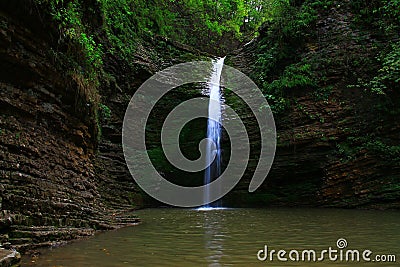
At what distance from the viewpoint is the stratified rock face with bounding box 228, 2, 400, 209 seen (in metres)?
11.6

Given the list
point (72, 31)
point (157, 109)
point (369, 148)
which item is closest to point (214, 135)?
point (157, 109)

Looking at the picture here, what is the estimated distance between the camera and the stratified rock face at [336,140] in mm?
11625

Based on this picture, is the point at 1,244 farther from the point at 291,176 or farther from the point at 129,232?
the point at 291,176

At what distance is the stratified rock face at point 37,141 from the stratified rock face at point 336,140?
804 centimetres

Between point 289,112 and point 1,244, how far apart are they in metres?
12.1

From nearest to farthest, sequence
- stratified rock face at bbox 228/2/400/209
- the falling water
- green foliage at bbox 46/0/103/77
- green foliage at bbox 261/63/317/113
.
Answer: green foliage at bbox 46/0/103/77 < stratified rock face at bbox 228/2/400/209 < green foliage at bbox 261/63/317/113 < the falling water

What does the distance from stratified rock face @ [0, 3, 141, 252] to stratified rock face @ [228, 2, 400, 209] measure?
26.4ft

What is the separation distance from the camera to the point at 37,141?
21.0 feet

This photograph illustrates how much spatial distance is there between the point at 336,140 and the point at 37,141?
1042cm

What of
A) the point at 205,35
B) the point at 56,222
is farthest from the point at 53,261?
the point at 205,35

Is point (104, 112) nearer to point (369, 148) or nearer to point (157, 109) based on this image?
point (157, 109)

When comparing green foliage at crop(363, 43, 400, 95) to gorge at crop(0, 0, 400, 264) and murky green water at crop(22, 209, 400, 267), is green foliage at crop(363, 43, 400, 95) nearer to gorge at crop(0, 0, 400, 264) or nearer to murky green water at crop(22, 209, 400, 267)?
gorge at crop(0, 0, 400, 264)

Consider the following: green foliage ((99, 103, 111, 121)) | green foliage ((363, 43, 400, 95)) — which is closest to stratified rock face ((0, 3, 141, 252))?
green foliage ((99, 103, 111, 121))

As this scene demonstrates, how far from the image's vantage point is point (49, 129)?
7070 mm
